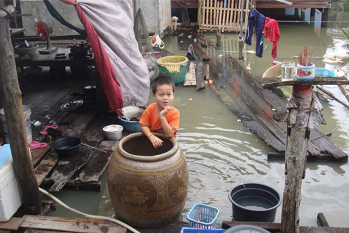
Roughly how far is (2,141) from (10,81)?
206 cm

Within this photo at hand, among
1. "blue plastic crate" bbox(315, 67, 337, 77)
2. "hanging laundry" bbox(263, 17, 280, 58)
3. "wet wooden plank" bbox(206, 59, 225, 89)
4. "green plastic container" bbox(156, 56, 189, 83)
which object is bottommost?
"wet wooden plank" bbox(206, 59, 225, 89)

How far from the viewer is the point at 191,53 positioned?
1231 cm

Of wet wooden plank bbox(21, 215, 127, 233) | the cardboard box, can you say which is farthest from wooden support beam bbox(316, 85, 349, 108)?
the cardboard box

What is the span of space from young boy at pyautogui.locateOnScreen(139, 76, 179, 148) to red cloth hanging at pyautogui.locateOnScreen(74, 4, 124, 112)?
1.99 m

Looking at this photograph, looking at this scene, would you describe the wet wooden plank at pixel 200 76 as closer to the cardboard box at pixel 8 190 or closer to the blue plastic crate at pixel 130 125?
the blue plastic crate at pixel 130 125

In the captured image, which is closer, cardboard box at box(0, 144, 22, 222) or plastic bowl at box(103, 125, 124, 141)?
cardboard box at box(0, 144, 22, 222)

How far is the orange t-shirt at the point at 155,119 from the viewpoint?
13.6ft

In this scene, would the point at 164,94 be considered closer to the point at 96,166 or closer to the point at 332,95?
the point at 96,166

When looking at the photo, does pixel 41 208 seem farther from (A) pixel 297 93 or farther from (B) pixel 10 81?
(A) pixel 297 93

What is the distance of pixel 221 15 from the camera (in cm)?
1698

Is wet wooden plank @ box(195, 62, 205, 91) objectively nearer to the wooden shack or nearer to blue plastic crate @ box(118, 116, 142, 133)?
blue plastic crate @ box(118, 116, 142, 133)

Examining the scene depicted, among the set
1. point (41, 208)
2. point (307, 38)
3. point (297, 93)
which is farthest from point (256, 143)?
point (307, 38)

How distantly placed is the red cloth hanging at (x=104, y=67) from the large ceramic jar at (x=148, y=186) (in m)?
2.33

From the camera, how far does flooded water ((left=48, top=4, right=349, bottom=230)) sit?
180 inches
